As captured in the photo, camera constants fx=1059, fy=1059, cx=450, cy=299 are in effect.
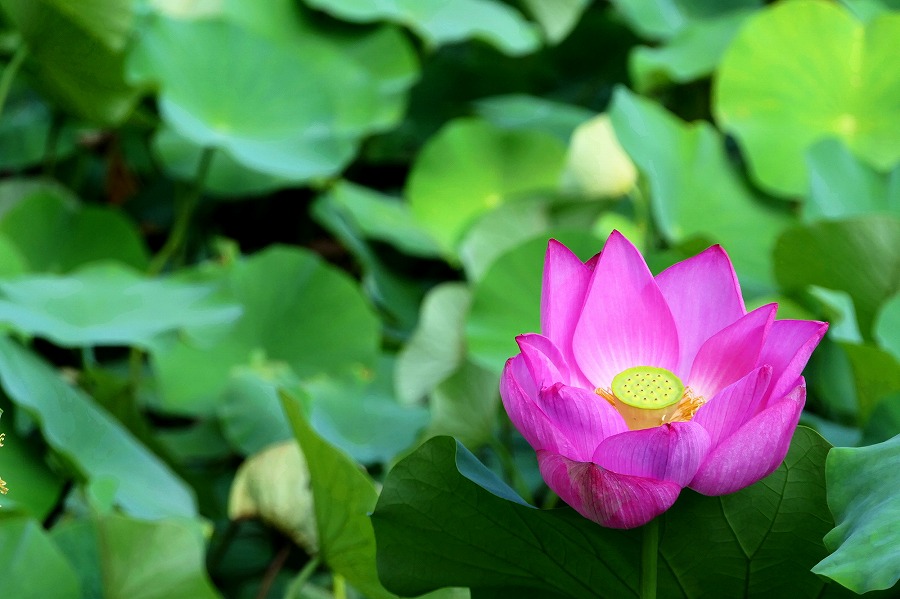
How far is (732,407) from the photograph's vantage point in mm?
352

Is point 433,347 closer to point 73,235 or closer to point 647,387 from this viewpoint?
point 73,235

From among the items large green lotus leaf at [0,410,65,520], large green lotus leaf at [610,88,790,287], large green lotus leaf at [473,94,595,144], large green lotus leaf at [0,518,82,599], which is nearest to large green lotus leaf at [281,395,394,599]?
large green lotus leaf at [0,518,82,599]

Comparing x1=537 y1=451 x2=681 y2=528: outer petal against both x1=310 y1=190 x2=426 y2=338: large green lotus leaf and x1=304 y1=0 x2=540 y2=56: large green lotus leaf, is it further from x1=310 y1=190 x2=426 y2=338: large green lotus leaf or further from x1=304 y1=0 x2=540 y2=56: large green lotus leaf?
x1=304 y1=0 x2=540 y2=56: large green lotus leaf

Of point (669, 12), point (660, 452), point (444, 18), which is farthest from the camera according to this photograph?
point (669, 12)

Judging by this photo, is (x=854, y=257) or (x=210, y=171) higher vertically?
(x=854, y=257)

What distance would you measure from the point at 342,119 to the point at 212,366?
0.37m

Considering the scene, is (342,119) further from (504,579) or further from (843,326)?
(504,579)

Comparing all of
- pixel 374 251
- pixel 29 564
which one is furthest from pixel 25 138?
pixel 29 564

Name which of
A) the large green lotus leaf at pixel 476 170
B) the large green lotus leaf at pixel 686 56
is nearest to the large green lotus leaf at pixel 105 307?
the large green lotus leaf at pixel 476 170

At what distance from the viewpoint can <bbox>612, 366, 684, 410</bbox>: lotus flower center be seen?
1.24ft

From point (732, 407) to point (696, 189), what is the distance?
0.83 meters

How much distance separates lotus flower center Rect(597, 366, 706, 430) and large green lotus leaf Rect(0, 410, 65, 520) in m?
0.48

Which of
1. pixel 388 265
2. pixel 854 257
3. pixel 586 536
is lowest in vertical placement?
pixel 388 265

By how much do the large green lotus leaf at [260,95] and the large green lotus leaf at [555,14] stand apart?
1.03 feet
